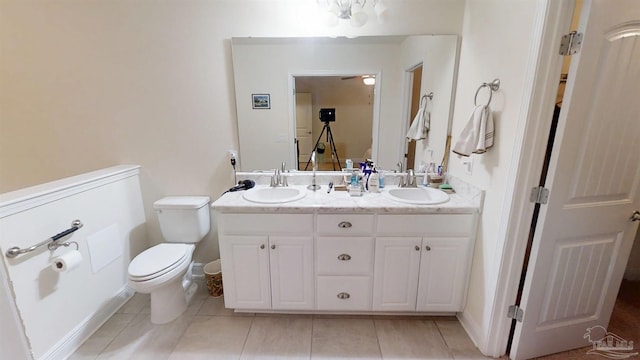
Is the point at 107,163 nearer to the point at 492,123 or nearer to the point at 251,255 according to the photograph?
the point at 251,255

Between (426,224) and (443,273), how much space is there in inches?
15.0

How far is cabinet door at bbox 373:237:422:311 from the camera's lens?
1.78 m

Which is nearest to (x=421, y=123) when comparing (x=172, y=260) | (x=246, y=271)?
(x=246, y=271)

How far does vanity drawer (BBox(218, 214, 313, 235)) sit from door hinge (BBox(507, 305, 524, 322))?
49.9 inches

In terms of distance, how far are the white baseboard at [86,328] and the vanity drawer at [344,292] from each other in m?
1.56

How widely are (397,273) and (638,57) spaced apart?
5.45 feet

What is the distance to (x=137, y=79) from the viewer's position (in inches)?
82.7

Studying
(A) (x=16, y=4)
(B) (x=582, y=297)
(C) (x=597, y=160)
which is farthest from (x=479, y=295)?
(A) (x=16, y=4)

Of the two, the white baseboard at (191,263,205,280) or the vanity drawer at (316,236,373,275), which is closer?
the vanity drawer at (316,236,373,275)

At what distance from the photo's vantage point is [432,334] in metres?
1.83

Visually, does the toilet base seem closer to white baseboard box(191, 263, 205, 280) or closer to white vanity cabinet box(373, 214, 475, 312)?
white baseboard box(191, 263, 205, 280)

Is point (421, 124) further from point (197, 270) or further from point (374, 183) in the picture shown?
point (197, 270)

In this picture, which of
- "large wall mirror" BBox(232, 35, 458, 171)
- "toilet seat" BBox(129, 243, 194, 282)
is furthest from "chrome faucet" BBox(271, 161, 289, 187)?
"toilet seat" BBox(129, 243, 194, 282)

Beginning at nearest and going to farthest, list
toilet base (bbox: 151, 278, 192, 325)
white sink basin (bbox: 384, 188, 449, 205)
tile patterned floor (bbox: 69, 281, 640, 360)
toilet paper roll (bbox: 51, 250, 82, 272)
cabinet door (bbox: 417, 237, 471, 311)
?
toilet paper roll (bbox: 51, 250, 82, 272), tile patterned floor (bbox: 69, 281, 640, 360), cabinet door (bbox: 417, 237, 471, 311), toilet base (bbox: 151, 278, 192, 325), white sink basin (bbox: 384, 188, 449, 205)
